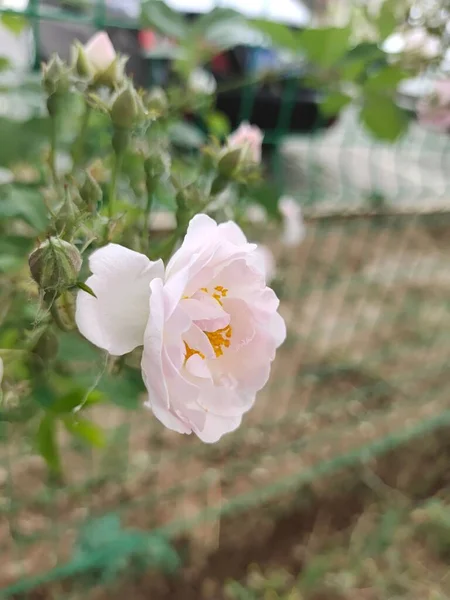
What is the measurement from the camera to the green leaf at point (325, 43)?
55 cm

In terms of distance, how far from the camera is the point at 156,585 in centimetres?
104

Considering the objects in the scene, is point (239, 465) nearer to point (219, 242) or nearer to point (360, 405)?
point (360, 405)

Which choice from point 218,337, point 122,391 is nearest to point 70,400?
point 122,391

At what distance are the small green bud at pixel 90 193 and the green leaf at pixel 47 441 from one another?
0.84 feet

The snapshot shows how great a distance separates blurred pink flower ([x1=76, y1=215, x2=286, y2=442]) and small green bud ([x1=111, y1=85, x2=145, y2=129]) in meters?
0.11

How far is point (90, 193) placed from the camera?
32 centimetres

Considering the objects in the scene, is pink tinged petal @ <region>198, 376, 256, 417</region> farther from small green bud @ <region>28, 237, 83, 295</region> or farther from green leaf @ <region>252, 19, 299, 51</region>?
green leaf @ <region>252, 19, 299, 51</region>

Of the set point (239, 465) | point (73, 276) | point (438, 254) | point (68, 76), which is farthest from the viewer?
point (438, 254)

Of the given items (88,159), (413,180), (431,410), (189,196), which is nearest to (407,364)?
(431,410)

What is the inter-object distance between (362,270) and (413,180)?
239 millimetres

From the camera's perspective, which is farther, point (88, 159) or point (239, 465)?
point (239, 465)

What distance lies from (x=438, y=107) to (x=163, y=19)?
299 millimetres

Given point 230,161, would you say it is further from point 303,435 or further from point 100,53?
point 303,435

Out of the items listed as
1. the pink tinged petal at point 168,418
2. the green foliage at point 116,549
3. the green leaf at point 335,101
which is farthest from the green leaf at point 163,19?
the green foliage at point 116,549
